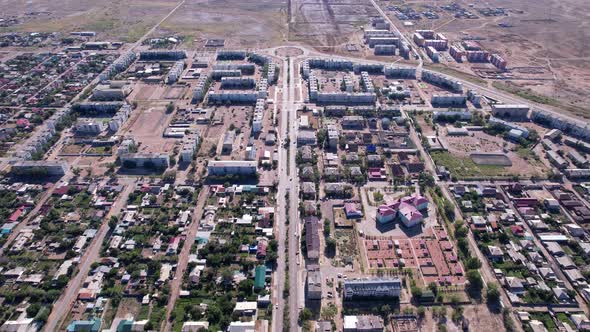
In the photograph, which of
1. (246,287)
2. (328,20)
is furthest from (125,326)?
(328,20)

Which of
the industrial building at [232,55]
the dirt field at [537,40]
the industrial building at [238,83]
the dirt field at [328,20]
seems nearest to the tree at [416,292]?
the industrial building at [238,83]

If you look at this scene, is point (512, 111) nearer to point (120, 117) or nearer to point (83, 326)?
point (120, 117)

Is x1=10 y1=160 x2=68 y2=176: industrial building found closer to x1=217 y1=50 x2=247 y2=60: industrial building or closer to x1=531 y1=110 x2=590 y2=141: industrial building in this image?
x1=217 y1=50 x2=247 y2=60: industrial building

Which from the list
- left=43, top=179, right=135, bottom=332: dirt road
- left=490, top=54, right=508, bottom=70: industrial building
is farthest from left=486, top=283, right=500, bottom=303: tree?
left=490, top=54, right=508, bottom=70: industrial building

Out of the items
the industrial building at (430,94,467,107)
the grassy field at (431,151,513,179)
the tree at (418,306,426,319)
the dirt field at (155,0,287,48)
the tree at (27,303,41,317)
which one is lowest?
the tree at (418,306,426,319)

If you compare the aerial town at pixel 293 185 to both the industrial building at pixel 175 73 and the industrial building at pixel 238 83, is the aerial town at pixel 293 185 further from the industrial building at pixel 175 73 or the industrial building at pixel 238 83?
the industrial building at pixel 175 73

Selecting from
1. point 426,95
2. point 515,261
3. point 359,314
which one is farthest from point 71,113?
point 515,261

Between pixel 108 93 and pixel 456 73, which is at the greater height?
pixel 456 73
